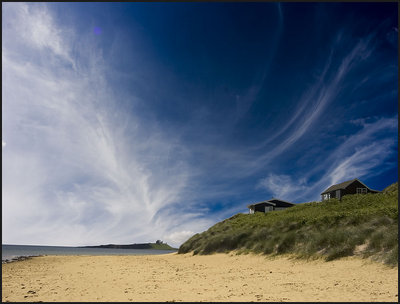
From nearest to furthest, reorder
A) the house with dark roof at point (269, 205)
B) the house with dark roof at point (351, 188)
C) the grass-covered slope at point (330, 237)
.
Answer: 1. the grass-covered slope at point (330, 237)
2. the house with dark roof at point (351, 188)
3. the house with dark roof at point (269, 205)

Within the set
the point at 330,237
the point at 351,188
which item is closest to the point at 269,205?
the point at 351,188

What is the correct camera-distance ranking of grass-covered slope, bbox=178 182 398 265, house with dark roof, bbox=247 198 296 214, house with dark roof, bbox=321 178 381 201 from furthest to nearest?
house with dark roof, bbox=247 198 296 214
house with dark roof, bbox=321 178 381 201
grass-covered slope, bbox=178 182 398 265

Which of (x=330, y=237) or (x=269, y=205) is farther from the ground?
(x=269, y=205)

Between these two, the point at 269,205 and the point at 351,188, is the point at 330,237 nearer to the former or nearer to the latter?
the point at 351,188

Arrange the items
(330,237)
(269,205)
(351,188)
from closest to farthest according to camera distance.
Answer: (330,237) → (351,188) → (269,205)

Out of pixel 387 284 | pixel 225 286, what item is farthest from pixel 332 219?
pixel 225 286

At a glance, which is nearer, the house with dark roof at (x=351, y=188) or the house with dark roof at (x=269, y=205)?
the house with dark roof at (x=351, y=188)

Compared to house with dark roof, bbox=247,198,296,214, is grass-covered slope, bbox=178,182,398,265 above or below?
below

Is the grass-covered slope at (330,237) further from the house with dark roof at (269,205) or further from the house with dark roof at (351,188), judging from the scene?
the house with dark roof at (269,205)

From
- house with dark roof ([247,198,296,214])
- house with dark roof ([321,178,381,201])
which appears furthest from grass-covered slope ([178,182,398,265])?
house with dark roof ([247,198,296,214])

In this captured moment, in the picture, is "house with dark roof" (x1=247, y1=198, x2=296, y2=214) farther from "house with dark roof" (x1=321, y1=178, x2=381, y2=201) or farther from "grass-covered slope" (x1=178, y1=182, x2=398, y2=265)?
"grass-covered slope" (x1=178, y1=182, x2=398, y2=265)

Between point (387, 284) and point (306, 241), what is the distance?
28.6 ft

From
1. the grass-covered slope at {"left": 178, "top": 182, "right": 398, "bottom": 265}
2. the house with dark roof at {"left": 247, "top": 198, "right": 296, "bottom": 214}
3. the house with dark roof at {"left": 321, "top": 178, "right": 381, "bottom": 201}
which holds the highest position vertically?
the house with dark roof at {"left": 321, "top": 178, "right": 381, "bottom": 201}

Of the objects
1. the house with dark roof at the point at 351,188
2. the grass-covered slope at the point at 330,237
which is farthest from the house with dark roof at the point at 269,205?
the grass-covered slope at the point at 330,237
